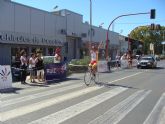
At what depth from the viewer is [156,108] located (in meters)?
11.5

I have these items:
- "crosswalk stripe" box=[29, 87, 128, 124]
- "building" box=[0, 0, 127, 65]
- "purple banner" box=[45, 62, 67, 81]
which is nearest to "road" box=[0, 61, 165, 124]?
"crosswalk stripe" box=[29, 87, 128, 124]

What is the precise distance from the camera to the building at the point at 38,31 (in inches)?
1284

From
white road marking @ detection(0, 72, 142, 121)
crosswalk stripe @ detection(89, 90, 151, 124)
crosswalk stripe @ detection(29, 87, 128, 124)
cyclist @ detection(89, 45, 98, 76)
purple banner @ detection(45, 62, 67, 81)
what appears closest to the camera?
crosswalk stripe @ detection(29, 87, 128, 124)

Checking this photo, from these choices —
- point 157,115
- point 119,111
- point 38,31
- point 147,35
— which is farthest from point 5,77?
point 147,35

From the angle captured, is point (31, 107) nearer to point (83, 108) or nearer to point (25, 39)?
point (83, 108)

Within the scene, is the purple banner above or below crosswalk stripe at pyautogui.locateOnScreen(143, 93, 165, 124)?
above

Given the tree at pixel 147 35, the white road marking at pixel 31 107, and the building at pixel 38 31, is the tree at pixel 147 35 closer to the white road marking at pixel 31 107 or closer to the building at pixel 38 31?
the building at pixel 38 31

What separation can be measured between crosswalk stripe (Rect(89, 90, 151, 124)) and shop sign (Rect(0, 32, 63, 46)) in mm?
19438

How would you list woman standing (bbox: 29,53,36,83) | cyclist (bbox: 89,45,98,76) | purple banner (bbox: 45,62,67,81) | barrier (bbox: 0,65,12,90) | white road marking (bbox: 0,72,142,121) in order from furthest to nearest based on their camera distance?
purple banner (bbox: 45,62,67,81) < woman standing (bbox: 29,53,36,83) < cyclist (bbox: 89,45,98,76) < barrier (bbox: 0,65,12,90) < white road marking (bbox: 0,72,142,121)

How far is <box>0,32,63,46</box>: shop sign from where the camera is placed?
3172cm

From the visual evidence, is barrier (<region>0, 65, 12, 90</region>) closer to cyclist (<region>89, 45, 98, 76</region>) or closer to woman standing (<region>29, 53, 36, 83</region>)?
woman standing (<region>29, 53, 36, 83</region>)

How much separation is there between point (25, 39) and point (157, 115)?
26.1 metres

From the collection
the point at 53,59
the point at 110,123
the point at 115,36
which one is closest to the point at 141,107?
the point at 110,123

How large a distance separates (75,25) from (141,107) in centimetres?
3719
